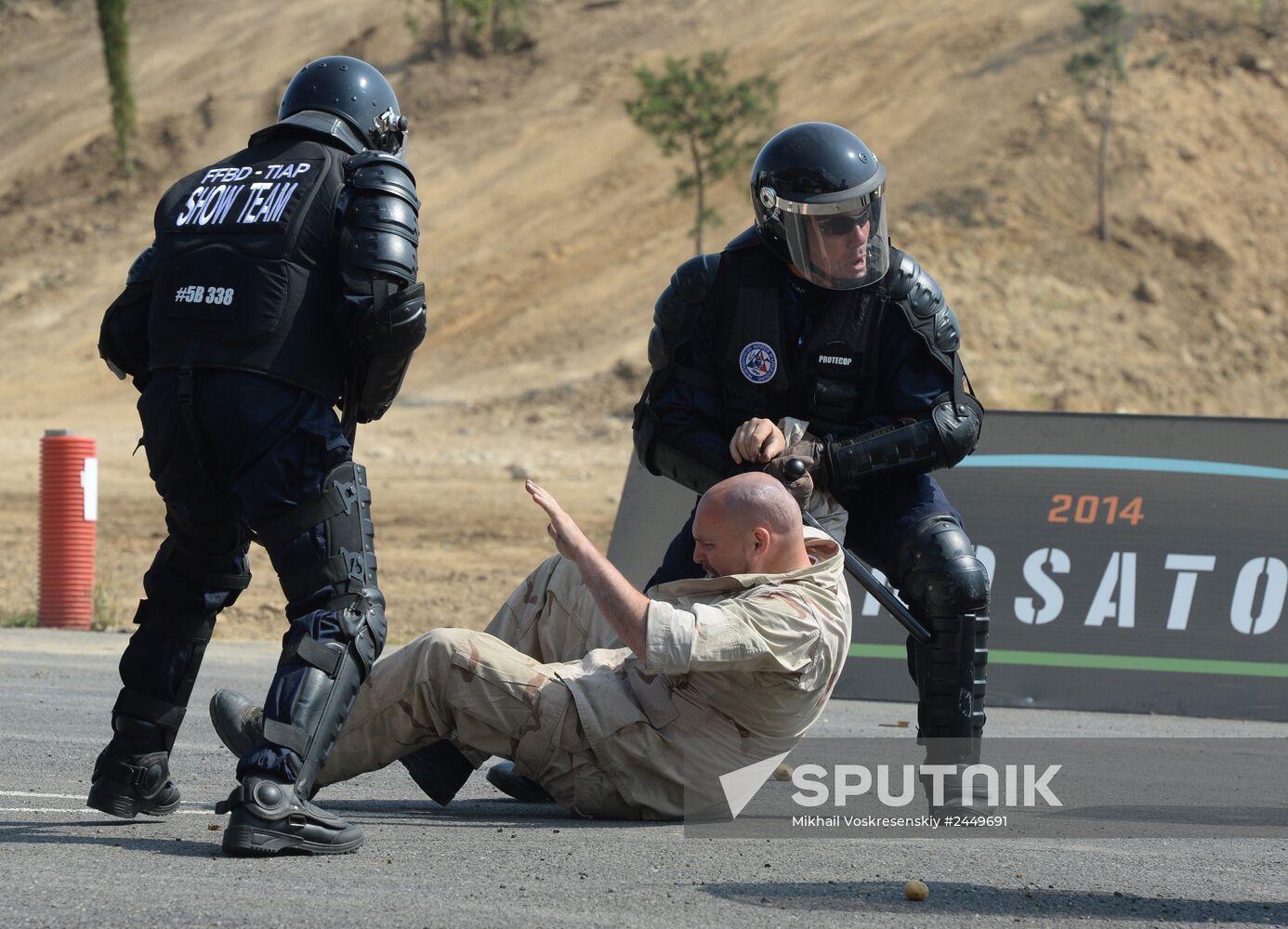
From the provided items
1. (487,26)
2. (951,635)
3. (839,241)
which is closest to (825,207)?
(839,241)

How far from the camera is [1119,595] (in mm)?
7992

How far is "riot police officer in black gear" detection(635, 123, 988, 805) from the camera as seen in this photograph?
4.98m

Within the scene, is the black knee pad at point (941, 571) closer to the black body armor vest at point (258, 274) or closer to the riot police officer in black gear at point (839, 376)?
the riot police officer in black gear at point (839, 376)

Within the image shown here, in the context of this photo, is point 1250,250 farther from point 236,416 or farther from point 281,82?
point 236,416

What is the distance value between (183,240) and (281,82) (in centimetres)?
4037

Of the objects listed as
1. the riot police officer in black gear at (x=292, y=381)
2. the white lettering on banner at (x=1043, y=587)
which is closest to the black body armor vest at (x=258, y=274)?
the riot police officer in black gear at (x=292, y=381)

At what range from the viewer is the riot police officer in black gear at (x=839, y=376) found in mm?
4977

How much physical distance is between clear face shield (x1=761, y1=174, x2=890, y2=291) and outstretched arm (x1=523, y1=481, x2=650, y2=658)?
1384 mm

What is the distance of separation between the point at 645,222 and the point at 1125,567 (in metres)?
24.8

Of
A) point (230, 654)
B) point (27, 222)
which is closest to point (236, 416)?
point (230, 654)

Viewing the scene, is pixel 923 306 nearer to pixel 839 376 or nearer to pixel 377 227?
pixel 839 376

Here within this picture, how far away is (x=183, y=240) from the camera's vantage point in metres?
4.31

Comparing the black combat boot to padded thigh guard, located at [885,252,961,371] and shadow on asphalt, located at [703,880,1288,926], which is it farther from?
padded thigh guard, located at [885,252,961,371]

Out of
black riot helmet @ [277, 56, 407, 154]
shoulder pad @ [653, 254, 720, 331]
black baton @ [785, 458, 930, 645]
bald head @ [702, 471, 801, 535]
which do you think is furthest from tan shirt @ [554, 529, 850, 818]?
black riot helmet @ [277, 56, 407, 154]
